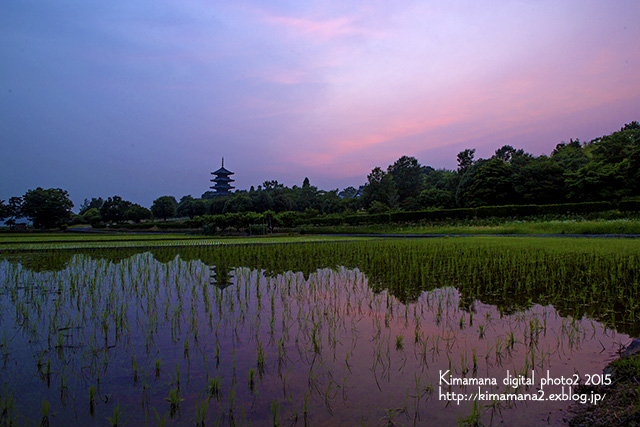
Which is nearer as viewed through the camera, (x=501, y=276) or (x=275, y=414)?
(x=275, y=414)

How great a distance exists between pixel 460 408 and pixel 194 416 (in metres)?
2.22

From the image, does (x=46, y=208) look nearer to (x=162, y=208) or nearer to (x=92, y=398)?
(x=162, y=208)

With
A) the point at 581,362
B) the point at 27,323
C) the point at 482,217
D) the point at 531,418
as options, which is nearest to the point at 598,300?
the point at 581,362

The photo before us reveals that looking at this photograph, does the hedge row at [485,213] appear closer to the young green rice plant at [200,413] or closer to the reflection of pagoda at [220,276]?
the reflection of pagoda at [220,276]

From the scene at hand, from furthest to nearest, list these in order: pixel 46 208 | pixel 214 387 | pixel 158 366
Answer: pixel 46 208 → pixel 158 366 → pixel 214 387

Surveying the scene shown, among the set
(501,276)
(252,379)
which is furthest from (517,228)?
(252,379)

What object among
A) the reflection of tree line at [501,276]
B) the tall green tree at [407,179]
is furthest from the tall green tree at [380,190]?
the reflection of tree line at [501,276]

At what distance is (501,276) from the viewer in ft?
28.2

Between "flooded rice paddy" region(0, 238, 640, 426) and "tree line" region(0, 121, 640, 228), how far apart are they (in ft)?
101

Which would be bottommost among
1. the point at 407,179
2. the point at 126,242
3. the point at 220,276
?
the point at 220,276

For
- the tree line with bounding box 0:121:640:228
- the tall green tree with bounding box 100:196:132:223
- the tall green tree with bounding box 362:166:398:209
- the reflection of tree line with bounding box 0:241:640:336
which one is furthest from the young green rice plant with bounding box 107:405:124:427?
the tall green tree with bounding box 100:196:132:223

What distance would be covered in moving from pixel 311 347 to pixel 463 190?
146 feet

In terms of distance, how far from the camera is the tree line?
33250 millimetres

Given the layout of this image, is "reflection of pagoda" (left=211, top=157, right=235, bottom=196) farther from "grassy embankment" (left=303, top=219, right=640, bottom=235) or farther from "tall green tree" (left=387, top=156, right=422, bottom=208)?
"grassy embankment" (left=303, top=219, right=640, bottom=235)
